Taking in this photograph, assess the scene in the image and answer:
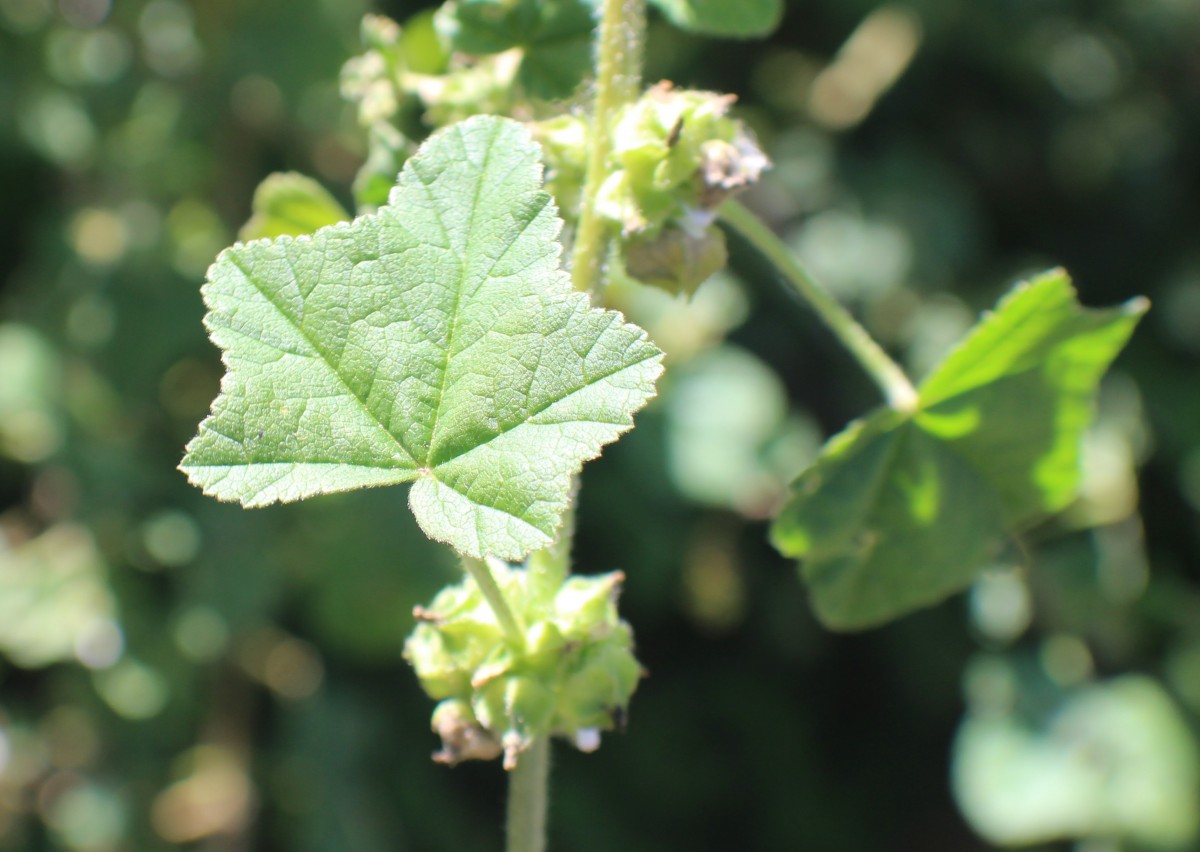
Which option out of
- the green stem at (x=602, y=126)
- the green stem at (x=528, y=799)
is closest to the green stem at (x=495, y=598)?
the green stem at (x=528, y=799)

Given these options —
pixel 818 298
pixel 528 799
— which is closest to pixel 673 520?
pixel 818 298

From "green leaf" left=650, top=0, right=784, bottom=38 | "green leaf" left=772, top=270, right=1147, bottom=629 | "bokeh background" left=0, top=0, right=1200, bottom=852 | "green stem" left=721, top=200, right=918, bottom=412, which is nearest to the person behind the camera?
"green stem" left=721, top=200, right=918, bottom=412

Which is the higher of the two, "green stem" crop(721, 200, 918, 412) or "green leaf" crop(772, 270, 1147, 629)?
"green stem" crop(721, 200, 918, 412)

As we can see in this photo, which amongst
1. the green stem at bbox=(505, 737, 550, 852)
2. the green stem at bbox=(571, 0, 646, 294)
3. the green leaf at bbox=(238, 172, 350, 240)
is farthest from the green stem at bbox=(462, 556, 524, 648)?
the green leaf at bbox=(238, 172, 350, 240)

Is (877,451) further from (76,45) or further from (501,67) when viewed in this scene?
(76,45)

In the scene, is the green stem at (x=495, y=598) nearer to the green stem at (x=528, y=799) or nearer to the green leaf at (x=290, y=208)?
the green stem at (x=528, y=799)

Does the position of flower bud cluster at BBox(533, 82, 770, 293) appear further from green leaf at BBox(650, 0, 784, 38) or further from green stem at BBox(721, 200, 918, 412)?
green leaf at BBox(650, 0, 784, 38)

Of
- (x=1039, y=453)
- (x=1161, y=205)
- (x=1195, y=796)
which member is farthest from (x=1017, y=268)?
(x=1039, y=453)
